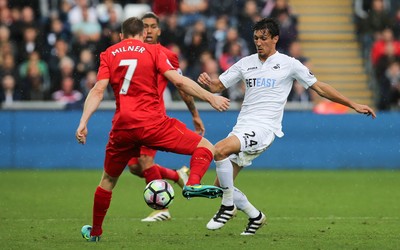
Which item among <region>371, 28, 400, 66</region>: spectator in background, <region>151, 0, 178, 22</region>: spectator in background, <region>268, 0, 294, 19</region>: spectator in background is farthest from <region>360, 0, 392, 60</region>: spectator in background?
<region>151, 0, 178, 22</region>: spectator in background

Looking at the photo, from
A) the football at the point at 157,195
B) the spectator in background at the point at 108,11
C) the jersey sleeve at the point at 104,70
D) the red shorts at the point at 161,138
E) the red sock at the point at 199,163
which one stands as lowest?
the spectator in background at the point at 108,11

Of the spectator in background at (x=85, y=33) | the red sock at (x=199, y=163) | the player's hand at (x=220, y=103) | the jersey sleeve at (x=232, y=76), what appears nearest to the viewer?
the player's hand at (x=220, y=103)

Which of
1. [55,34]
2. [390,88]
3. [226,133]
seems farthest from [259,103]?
[390,88]

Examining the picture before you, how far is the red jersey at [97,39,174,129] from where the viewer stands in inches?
383

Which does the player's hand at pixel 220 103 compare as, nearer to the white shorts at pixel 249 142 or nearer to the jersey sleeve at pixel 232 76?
the white shorts at pixel 249 142

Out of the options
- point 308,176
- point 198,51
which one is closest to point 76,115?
point 198,51

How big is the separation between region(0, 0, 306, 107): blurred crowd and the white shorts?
9079mm

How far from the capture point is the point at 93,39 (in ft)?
68.6

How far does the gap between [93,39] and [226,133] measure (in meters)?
3.58

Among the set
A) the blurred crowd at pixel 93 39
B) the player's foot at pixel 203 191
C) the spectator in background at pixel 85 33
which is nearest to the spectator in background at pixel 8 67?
the blurred crowd at pixel 93 39

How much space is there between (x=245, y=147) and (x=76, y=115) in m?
9.03

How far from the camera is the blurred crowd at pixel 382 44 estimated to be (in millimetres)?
21344

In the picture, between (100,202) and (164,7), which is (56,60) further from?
(100,202)

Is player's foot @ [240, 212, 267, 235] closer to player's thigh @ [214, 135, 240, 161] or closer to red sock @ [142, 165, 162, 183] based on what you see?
player's thigh @ [214, 135, 240, 161]
